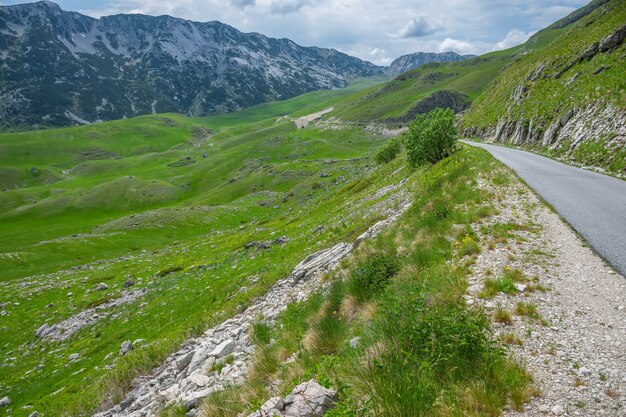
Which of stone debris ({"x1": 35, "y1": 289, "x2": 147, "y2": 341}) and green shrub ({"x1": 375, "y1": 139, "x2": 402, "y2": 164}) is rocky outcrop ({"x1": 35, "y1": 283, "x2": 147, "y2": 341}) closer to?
stone debris ({"x1": 35, "y1": 289, "x2": 147, "y2": 341})

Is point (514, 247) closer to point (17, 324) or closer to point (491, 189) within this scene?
point (491, 189)

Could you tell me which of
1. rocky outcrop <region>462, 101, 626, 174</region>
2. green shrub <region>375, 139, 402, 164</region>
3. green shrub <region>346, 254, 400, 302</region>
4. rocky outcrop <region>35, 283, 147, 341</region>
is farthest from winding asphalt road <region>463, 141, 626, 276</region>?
green shrub <region>375, 139, 402, 164</region>

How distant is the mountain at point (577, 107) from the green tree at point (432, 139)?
12.3 metres

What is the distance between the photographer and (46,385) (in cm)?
2403

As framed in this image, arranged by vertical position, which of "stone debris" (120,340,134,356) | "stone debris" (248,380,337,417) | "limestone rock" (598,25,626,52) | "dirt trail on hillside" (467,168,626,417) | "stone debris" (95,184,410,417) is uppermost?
"limestone rock" (598,25,626,52)

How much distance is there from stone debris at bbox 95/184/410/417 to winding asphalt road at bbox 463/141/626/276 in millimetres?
9778

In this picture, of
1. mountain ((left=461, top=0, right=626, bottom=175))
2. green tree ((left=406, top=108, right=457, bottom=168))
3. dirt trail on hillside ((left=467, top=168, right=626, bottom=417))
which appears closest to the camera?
dirt trail on hillside ((left=467, top=168, right=626, bottom=417))

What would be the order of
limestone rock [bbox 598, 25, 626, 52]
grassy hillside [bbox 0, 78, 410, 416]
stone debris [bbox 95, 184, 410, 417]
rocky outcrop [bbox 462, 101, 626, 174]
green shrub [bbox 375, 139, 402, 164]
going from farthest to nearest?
green shrub [bbox 375, 139, 402, 164] < limestone rock [bbox 598, 25, 626, 52] < rocky outcrop [bbox 462, 101, 626, 174] < grassy hillside [bbox 0, 78, 410, 416] < stone debris [bbox 95, 184, 410, 417]

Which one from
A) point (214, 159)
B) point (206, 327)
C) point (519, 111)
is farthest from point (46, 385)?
point (214, 159)

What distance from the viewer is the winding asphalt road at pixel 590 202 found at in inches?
484

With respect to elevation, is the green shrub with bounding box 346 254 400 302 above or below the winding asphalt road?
below

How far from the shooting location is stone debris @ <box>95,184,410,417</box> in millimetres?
9542

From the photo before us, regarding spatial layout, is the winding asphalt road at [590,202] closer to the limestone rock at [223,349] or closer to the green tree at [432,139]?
the green tree at [432,139]

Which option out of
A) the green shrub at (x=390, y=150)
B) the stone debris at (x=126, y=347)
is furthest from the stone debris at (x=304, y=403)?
Answer: the green shrub at (x=390, y=150)
